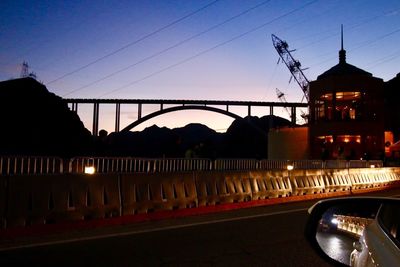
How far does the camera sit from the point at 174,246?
7848 millimetres

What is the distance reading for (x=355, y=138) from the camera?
156 feet

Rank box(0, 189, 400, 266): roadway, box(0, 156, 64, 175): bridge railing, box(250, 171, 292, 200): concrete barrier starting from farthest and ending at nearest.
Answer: box(250, 171, 292, 200): concrete barrier → box(0, 156, 64, 175): bridge railing → box(0, 189, 400, 266): roadway

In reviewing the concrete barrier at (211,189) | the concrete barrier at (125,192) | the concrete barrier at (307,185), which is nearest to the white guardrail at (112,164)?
the concrete barrier at (125,192)

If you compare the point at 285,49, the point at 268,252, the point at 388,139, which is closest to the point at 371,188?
the point at 268,252

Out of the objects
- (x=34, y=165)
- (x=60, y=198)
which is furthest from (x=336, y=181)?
(x=60, y=198)

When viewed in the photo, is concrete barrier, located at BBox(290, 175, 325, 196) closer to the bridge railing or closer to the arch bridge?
the bridge railing

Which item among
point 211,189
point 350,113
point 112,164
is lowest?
point 211,189

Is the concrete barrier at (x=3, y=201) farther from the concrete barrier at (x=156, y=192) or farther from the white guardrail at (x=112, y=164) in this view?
the concrete barrier at (x=156, y=192)

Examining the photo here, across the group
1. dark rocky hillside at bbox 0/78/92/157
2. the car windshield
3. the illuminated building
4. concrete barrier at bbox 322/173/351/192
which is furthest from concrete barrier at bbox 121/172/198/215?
the illuminated building

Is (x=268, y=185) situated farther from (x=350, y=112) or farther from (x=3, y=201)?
(x=350, y=112)

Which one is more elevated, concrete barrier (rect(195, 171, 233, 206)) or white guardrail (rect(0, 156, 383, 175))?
white guardrail (rect(0, 156, 383, 175))

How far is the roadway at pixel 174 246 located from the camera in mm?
6743

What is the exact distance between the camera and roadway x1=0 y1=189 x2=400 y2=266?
6743 millimetres

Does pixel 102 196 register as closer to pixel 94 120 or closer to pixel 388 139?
pixel 388 139
